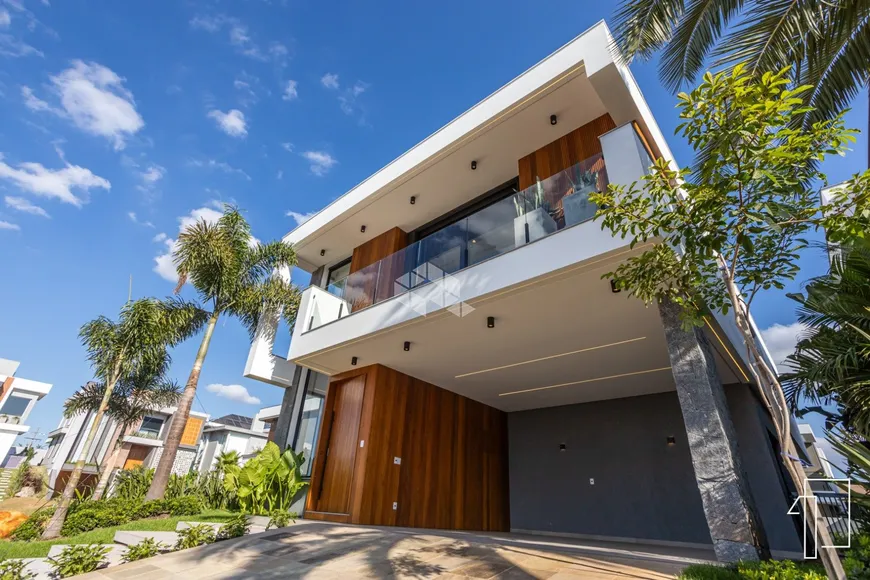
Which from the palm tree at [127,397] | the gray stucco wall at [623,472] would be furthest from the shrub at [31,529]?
the gray stucco wall at [623,472]

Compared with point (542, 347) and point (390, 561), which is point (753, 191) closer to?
point (390, 561)

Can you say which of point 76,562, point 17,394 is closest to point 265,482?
point 76,562

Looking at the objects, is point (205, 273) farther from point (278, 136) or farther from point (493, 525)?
point (493, 525)

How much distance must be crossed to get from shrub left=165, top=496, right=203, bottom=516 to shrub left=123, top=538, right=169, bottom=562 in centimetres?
348

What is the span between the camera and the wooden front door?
7191 millimetres

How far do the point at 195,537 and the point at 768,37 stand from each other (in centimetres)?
868

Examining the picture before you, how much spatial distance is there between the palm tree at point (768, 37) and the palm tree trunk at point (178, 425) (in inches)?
379

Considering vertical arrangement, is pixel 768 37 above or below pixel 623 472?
above

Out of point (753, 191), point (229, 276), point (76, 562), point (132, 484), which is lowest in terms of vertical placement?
point (76, 562)

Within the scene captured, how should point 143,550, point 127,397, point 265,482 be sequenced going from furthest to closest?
point 127,397 → point 265,482 → point 143,550

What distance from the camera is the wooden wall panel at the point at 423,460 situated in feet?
23.3

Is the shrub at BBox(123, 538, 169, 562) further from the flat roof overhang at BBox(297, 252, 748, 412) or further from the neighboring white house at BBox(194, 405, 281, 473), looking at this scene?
the neighboring white house at BBox(194, 405, 281, 473)

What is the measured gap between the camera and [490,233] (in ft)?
19.4

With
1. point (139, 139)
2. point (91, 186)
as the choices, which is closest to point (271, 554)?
point (139, 139)
